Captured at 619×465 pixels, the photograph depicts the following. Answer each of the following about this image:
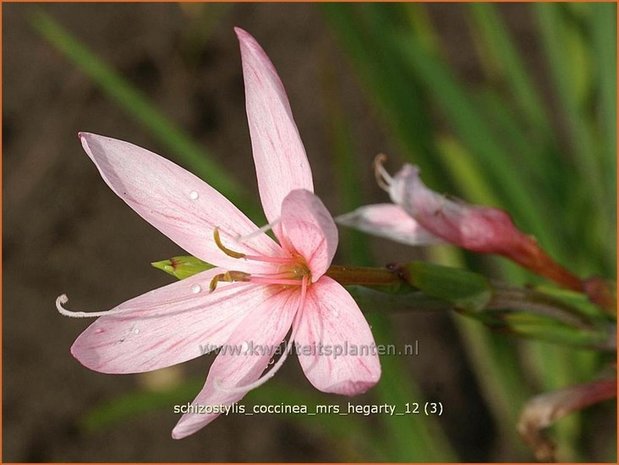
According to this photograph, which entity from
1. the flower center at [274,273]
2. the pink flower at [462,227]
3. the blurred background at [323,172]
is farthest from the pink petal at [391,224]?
the blurred background at [323,172]

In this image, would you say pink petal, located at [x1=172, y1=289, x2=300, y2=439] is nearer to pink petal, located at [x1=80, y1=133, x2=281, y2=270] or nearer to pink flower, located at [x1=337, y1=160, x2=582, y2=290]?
pink petal, located at [x1=80, y1=133, x2=281, y2=270]

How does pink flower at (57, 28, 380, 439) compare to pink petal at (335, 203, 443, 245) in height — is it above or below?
below

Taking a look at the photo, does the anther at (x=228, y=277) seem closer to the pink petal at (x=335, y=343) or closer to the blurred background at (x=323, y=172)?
the pink petal at (x=335, y=343)

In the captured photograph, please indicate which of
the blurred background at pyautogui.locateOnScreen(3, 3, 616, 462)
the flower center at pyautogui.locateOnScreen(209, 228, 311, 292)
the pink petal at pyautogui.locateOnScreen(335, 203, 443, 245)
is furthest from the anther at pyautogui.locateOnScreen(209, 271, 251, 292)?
the blurred background at pyautogui.locateOnScreen(3, 3, 616, 462)

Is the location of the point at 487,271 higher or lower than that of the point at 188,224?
higher

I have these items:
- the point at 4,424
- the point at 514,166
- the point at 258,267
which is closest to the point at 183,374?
the point at 4,424

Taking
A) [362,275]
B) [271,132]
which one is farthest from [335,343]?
[271,132]

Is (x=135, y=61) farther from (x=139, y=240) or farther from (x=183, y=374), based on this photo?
(x=183, y=374)

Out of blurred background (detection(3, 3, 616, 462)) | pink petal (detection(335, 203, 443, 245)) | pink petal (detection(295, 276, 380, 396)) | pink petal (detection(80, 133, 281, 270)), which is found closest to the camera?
pink petal (detection(295, 276, 380, 396))

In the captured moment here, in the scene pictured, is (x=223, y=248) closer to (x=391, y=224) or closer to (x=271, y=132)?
(x=271, y=132)
